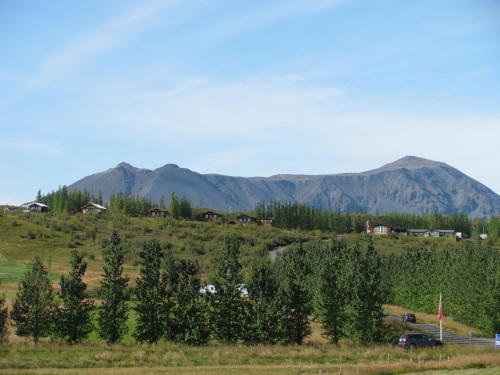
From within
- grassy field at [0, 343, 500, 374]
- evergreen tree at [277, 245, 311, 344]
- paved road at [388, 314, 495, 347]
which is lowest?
paved road at [388, 314, 495, 347]

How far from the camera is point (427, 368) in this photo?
4547 centimetres

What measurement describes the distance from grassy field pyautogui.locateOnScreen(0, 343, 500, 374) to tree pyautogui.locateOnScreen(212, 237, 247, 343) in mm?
4950

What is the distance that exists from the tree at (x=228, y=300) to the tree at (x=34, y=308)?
16.6 meters

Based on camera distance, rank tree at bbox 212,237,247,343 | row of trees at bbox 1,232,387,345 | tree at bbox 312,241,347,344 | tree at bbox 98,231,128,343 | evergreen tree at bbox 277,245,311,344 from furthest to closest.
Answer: tree at bbox 312,241,347,344, evergreen tree at bbox 277,245,311,344, tree at bbox 212,237,247,343, row of trees at bbox 1,232,387,345, tree at bbox 98,231,128,343

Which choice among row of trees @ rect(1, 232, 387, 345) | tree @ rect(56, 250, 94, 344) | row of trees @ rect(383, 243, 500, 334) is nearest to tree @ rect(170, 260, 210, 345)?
row of trees @ rect(1, 232, 387, 345)

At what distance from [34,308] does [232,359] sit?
73.4 ft

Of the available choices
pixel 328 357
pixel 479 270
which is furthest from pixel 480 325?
pixel 328 357

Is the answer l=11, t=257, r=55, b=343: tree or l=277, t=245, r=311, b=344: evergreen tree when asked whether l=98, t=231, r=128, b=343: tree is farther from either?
l=277, t=245, r=311, b=344: evergreen tree

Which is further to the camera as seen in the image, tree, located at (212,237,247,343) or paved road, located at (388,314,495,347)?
paved road, located at (388,314,495,347)

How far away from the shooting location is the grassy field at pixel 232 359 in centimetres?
4559

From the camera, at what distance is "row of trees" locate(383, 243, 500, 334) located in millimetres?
82625

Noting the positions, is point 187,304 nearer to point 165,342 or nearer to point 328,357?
point 165,342

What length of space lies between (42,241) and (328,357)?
122245 mm

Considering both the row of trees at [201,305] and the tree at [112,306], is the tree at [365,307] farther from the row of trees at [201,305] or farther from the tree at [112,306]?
the tree at [112,306]
